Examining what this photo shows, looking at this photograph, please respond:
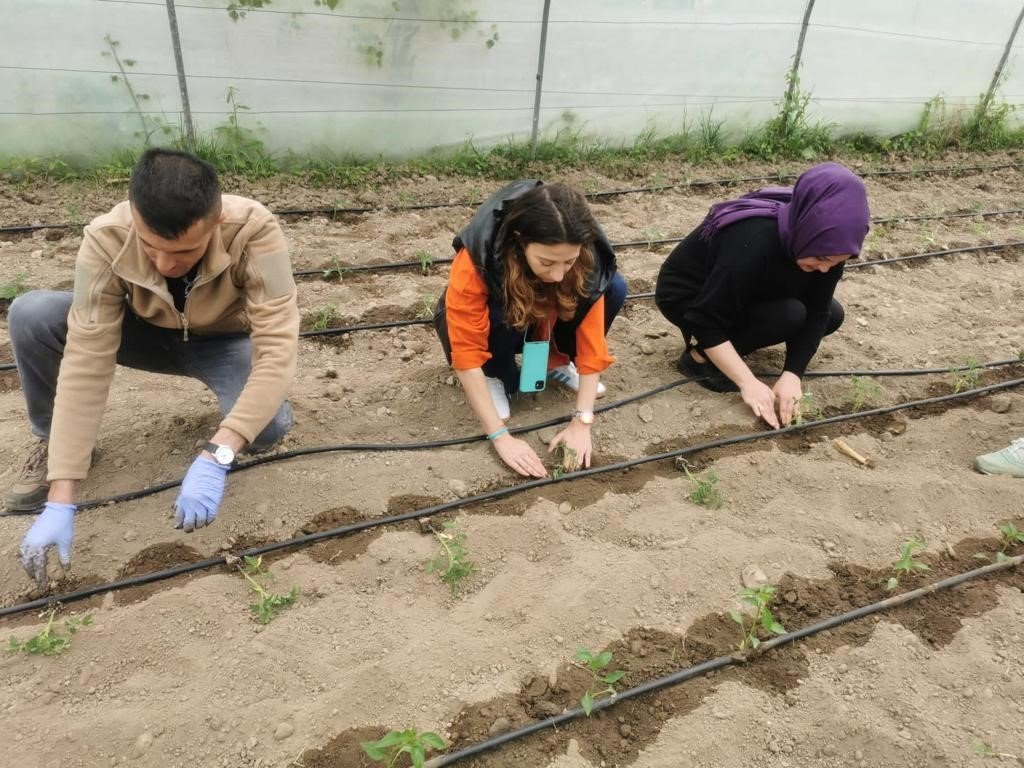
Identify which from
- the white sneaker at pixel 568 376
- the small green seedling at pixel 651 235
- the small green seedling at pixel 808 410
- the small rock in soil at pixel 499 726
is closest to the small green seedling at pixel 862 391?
the small green seedling at pixel 808 410

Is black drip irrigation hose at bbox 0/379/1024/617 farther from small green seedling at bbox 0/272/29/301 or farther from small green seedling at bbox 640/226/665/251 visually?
small green seedling at bbox 0/272/29/301

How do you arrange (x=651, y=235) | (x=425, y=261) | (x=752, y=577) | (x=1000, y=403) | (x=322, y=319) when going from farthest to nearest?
(x=651, y=235) → (x=425, y=261) → (x=322, y=319) → (x=1000, y=403) → (x=752, y=577)

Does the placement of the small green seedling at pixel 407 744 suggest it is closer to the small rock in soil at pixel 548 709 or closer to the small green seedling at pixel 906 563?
the small rock in soil at pixel 548 709

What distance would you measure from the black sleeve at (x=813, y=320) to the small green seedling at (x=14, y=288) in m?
3.33

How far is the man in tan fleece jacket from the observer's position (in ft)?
5.64

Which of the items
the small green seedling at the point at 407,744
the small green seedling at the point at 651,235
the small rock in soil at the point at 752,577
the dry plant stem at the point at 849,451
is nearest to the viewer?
the small green seedling at the point at 407,744

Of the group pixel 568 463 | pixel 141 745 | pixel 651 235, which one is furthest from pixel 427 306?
pixel 141 745

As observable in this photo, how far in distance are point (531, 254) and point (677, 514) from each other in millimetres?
951

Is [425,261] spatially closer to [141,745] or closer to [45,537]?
[45,537]

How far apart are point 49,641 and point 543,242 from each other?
5.24 ft

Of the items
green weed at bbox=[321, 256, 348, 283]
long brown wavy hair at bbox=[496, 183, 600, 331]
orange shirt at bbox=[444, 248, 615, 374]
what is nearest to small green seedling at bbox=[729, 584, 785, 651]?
orange shirt at bbox=[444, 248, 615, 374]

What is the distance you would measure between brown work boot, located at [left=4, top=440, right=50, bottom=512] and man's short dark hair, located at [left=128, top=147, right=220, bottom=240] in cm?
102

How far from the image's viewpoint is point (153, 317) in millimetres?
2119

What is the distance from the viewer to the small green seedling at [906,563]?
6.88 ft
